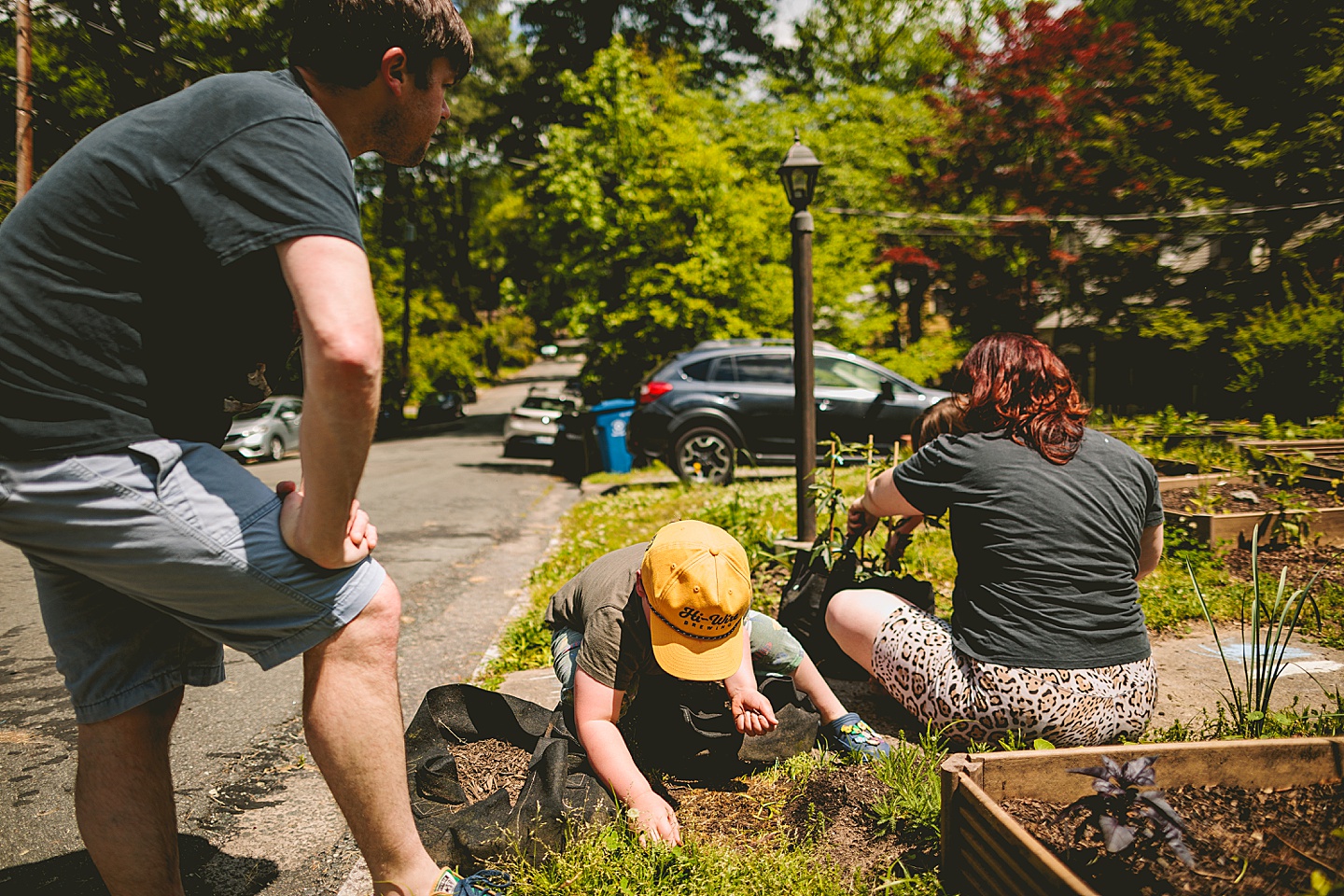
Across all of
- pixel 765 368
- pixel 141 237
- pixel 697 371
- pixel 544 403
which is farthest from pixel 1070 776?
pixel 544 403

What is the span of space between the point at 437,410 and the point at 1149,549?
3247 centimetres

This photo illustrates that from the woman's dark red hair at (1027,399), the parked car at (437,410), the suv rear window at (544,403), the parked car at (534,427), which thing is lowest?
the parked car at (437,410)

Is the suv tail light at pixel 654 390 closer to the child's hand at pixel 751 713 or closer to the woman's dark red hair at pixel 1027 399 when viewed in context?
the woman's dark red hair at pixel 1027 399

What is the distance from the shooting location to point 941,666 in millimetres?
2559

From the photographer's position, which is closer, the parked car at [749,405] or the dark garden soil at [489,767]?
the dark garden soil at [489,767]

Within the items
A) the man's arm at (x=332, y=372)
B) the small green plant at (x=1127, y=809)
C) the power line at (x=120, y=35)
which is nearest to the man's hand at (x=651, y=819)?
the small green plant at (x=1127, y=809)

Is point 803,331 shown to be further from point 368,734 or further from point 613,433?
point 613,433

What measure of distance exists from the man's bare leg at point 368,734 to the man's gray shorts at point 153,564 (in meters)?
0.05

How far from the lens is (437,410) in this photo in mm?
33250

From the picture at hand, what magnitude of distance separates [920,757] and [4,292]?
2.45 m

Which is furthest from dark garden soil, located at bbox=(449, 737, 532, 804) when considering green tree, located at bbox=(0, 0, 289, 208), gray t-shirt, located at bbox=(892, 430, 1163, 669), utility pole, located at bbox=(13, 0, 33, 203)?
green tree, located at bbox=(0, 0, 289, 208)

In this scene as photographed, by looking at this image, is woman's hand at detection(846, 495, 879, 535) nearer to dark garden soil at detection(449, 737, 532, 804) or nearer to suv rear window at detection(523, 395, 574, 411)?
dark garden soil at detection(449, 737, 532, 804)

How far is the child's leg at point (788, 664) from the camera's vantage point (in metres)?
2.73

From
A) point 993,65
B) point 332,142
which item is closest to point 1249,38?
point 993,65
